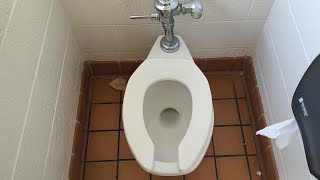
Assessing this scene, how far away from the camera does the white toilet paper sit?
2.49ft

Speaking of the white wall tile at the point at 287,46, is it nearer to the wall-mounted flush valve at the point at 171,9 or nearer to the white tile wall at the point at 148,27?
the white tile wall at the point at 148,27

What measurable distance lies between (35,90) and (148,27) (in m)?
0.57

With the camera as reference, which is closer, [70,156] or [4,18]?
[4,18]

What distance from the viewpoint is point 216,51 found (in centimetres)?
146

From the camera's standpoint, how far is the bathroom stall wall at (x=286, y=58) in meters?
0.90

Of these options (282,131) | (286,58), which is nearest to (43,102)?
(282,131)

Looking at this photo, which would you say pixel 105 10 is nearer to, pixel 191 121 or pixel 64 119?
pixel 64 119

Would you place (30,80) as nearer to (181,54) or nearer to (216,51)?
(181,54)

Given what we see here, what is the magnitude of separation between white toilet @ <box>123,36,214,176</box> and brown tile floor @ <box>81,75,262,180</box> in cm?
23

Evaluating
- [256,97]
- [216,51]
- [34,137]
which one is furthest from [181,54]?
A: [34,137]

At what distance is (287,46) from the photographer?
1066mm

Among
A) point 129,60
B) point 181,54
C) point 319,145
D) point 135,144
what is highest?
point 129,60

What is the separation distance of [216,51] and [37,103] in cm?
87

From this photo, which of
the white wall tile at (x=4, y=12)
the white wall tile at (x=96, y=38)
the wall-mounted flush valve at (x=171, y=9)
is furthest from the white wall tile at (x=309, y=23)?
the white wall tile at (x=4, y=12)
